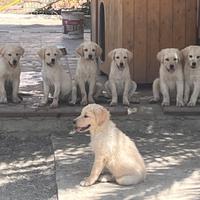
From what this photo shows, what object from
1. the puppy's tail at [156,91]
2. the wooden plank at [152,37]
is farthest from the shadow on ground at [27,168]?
the wooden plank at [152,37]

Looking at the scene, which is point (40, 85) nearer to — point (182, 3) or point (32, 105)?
point (32, 105)

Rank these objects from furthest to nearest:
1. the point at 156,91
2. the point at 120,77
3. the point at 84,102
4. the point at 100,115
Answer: the point at 156,91, the point at 120,77, the point at 84,102, the point at 100,115

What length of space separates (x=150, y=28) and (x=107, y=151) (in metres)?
4.26

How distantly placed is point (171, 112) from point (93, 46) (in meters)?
1.47

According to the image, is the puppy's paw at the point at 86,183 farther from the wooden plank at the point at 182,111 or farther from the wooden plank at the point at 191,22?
the wooden plank at the point at 191,22

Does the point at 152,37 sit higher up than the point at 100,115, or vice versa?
the point at 152,37

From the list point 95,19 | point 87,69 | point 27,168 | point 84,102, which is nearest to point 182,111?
point 84,102

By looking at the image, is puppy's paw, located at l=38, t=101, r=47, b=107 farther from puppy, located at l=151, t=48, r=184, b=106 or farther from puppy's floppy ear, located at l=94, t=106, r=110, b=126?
puppy's floppy ear, located at l=94, t=106, r=110, b=126

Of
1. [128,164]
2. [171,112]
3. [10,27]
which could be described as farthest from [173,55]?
[10,27]

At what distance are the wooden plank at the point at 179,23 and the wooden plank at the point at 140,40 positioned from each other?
19.0 inches

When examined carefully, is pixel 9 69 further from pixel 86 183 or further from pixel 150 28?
pixel 86 183

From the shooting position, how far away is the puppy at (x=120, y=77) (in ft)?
28.3

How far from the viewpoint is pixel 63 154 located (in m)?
7.04

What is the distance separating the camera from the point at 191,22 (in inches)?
390
